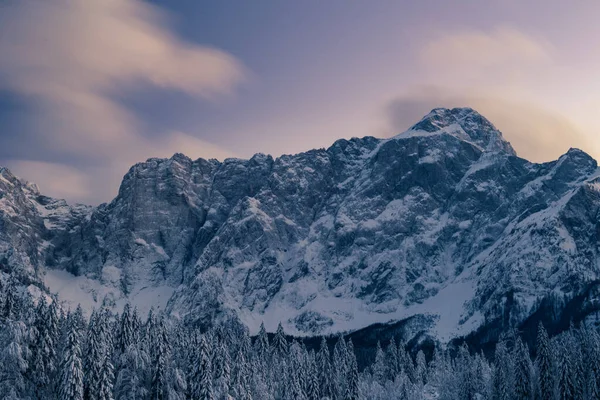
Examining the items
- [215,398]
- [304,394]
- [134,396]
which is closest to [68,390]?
[134,396]

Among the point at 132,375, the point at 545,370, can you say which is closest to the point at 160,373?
the point at 132,375

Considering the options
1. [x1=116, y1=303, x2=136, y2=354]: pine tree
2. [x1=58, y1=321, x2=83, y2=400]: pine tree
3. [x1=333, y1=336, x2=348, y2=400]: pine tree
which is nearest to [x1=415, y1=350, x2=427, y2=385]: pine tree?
[x1=333, y1=336, x2=348, y2=400]: pine tree

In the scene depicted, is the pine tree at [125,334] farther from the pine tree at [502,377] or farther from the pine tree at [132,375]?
the pine tree at [502,377]

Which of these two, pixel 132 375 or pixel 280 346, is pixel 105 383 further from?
pixel 280 346

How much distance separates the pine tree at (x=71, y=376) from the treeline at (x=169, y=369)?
0.11 metres

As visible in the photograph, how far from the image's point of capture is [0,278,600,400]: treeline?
2982 inches

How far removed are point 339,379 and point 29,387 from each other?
78.9 metres

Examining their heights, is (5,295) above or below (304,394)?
above

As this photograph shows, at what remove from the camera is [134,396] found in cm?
8394

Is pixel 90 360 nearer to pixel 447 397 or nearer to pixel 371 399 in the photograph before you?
pixel 371 399

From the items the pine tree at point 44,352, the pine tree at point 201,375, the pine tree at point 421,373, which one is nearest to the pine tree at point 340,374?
the pine tree at point 421,373

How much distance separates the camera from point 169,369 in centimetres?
8806

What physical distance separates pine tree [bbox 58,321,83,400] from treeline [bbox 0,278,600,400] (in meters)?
0.11

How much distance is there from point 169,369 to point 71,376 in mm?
18303
